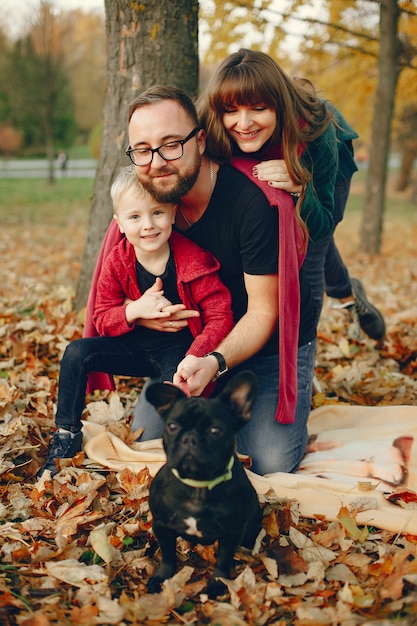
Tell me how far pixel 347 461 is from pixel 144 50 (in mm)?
3039

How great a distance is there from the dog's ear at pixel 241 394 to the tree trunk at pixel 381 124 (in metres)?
8.30

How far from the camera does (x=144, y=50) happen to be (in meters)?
4.11

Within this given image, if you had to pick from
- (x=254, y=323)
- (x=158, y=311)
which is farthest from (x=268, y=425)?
(x=158, y=311)

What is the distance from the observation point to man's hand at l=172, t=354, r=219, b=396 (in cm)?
255

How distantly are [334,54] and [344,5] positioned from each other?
1763 mm

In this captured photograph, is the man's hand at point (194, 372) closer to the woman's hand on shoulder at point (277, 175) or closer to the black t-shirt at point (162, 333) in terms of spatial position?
the black t-shirt at point (162, 333)

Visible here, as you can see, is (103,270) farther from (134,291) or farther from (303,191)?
(303,191)

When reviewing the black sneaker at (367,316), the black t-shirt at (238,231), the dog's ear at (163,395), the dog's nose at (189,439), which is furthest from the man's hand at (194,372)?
the black sneaker at (367,316)

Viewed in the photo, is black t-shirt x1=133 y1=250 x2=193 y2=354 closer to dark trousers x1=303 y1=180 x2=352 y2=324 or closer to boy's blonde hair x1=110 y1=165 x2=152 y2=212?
boy's blonde hair x1=110 y1=165 x2=152 y2=212

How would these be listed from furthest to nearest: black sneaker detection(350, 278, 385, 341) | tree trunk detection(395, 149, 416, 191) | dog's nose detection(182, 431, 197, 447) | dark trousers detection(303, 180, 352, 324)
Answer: tree trunk detection(395, 149, 416, 191) < black sneaker detection(350, 278, 385, 341) < dark trousers detection(303, 180, 352, 324) < dog's nose detection(182, 431, 197, 447)

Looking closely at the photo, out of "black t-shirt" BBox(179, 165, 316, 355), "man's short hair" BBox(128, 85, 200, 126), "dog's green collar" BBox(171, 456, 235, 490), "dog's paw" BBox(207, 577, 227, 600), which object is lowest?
"dog's paw" BBox(207, 577, 227, 600)

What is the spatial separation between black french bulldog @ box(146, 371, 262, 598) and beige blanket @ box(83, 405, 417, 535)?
0.74 metres

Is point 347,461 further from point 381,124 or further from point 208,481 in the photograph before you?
point 381,124

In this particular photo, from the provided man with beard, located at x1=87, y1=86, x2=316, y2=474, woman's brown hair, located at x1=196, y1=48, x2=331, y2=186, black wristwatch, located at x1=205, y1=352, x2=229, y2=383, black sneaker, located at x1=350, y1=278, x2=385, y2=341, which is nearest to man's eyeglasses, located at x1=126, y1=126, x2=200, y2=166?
man with beard, located at x1=87, y1=86, x2=316, y2=474
